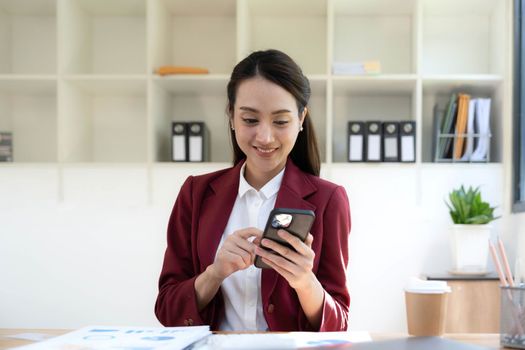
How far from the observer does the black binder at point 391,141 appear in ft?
11.4

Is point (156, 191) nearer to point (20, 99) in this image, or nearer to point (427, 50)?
point (20, 99)

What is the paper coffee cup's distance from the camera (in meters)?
1.26

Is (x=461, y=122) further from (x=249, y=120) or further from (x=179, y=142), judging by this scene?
(x=249, y=120)

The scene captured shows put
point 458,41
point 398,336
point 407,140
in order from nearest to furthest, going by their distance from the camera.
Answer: point 398,336 < point 407,140 < point 458,41

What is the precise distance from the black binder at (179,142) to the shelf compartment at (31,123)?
2.60ft

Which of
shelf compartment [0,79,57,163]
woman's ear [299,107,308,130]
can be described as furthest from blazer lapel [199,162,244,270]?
shelf compartment [0,79,57,163]

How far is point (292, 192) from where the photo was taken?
1770 mm

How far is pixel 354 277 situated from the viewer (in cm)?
353

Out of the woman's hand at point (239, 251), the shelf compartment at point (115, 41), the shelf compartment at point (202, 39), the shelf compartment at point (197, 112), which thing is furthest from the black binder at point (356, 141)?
the woman's hand at point (239, 251)

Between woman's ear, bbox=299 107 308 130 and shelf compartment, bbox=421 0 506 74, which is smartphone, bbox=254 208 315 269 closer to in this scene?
woman's ear, bbox=299 107 308 130

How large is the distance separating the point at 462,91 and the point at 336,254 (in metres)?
2.28


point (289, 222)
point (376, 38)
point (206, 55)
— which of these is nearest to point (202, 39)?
point (206, 55)

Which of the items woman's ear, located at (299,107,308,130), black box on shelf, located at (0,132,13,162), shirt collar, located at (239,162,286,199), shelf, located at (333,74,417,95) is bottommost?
shirt collar, located at (239,162,286,199)

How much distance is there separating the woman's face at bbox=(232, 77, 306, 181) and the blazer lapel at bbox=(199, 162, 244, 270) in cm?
11
